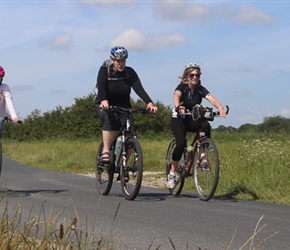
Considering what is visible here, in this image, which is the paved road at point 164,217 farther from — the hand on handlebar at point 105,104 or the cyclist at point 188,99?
the hand on handlebar at point 105,104

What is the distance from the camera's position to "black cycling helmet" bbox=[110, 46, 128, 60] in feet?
33.4

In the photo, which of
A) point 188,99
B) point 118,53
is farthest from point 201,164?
point 118,53

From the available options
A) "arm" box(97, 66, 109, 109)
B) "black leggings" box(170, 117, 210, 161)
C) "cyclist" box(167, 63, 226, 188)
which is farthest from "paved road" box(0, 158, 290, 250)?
"arm" box(97, 66, 109, 109)

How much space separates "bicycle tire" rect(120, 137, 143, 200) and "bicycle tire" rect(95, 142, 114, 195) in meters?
0.37

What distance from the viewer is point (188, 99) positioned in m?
10.5

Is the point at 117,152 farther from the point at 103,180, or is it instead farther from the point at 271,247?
the point at 271,247

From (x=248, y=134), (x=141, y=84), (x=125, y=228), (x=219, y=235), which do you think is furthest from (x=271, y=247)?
(x=248, y=134)

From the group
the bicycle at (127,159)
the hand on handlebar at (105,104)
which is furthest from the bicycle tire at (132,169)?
the hand on handlebar at (105,104)

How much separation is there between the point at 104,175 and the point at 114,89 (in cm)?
136

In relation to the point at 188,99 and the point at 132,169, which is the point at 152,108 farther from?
the point at 132,169

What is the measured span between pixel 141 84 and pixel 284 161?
12.9 feet

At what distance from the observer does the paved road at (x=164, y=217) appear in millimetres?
6434

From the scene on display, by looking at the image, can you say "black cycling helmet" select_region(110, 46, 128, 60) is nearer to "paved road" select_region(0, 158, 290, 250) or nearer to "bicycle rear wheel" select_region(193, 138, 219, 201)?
"bicycle rear wheel" select_region(193, 138, 219, 201)

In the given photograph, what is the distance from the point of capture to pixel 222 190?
39.0 ft
